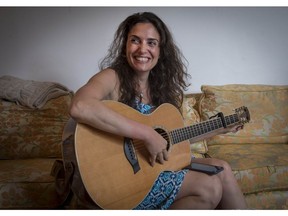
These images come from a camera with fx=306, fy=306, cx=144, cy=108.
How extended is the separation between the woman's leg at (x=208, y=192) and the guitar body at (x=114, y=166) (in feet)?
0.29

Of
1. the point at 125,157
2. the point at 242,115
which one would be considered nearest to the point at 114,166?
the point at 125,157

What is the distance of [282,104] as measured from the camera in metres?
1.50

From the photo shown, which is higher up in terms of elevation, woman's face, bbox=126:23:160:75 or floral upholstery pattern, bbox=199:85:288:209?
woman's face, bbox=126:23:160:75

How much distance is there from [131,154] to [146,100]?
28 centimetres

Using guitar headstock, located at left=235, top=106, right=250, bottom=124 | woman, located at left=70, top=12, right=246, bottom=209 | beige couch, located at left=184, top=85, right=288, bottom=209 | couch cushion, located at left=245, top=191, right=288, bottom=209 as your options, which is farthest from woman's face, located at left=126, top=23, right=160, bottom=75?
couch cushion, located at left=245, top=191, right=288, bottom=209

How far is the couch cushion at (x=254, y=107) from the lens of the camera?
146 centimetres

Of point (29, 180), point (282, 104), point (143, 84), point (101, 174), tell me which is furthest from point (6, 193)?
point (282, 104)

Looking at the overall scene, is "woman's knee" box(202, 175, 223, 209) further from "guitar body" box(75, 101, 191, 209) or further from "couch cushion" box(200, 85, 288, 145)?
"couch cushion" box(200, 85, 288, 145)

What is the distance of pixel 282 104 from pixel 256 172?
48 centimetres

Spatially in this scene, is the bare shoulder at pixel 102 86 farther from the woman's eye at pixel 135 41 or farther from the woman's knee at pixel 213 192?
the woman's knee at pixel 213 192

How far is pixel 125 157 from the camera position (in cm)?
86

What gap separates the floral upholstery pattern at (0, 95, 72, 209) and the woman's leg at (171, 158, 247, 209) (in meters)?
0.44

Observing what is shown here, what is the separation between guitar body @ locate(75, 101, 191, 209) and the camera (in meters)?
0.77
